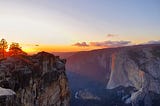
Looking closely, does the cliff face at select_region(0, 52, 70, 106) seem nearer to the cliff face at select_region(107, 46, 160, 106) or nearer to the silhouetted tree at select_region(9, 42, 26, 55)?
the silhouetted tree at select_region(9, 42, 26, 55)

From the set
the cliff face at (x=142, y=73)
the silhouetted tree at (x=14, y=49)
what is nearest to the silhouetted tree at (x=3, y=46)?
the silhouetted tree at (x=14, y=49)

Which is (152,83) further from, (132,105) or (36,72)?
(36,72)

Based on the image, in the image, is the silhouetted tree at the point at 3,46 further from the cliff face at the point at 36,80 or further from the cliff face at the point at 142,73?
the cliff face at the point at 142,73

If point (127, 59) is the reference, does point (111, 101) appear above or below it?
below

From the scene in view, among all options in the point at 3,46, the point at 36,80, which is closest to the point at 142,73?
the point at 3,46

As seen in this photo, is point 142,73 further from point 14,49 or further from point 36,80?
point 36,80

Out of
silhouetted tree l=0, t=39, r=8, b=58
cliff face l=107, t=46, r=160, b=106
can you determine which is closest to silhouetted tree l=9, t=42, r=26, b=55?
silhouetted tree l=0, t=39, r=8, b=58

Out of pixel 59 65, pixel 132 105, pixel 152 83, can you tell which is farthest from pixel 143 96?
pixel 59 65

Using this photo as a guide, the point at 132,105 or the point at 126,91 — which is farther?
the point at 126,91

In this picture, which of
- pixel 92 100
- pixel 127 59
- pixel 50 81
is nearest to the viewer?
pixel 50 81
